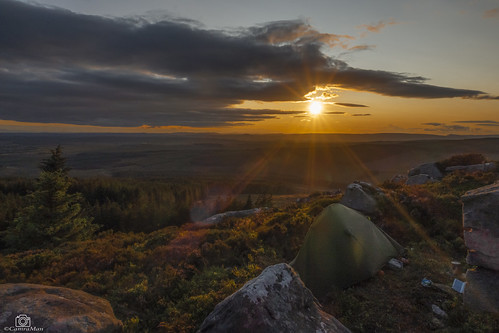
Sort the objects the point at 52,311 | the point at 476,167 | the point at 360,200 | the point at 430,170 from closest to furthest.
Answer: the point at 52,311, the point at 360,200, the point at 476,167, the point at 430,170

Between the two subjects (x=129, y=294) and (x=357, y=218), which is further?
(x=357, y=218)

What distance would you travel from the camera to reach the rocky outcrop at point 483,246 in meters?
6.20

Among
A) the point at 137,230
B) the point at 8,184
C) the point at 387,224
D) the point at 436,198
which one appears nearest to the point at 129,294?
the point at 387,224

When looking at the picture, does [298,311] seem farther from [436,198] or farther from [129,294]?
[436,198]

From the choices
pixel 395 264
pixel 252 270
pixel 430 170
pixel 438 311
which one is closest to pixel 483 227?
pixel 438 311

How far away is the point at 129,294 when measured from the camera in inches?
376

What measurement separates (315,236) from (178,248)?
789cm

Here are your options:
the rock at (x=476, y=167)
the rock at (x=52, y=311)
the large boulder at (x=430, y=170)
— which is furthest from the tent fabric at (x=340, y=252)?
the large boulder at (x=430, y=170)

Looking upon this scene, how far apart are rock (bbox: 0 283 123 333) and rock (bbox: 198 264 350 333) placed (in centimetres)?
278

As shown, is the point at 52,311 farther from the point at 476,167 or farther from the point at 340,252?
the point at 476,167

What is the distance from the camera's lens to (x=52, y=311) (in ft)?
18.2

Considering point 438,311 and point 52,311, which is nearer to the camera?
point 52,311

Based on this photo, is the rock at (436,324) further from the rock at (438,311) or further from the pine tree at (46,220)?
the pine tree at (46,220)

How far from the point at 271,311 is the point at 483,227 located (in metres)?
5.78
